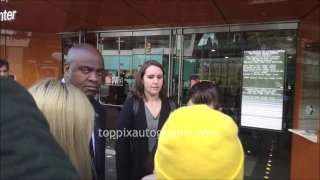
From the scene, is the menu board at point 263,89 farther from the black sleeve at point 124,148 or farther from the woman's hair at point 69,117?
the woman's hair at point 69,117

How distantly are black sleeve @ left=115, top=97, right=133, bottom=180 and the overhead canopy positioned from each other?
7.88ft

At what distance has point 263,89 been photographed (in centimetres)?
463

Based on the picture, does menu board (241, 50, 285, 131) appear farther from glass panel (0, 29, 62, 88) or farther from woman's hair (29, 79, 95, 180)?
glass panel (0, 29, 62, 88)

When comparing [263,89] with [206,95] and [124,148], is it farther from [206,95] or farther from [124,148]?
[124,148]

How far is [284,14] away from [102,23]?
343 centimetres

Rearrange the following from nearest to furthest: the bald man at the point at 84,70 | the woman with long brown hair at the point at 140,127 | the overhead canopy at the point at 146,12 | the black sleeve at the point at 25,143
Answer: the black sleeve at the point at 25,143
the bald man at the point at 84,70
the woman with long brown hair at the point at 140,127
the overhead canopy at the point at 146,12

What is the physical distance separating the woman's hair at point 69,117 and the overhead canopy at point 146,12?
320cm

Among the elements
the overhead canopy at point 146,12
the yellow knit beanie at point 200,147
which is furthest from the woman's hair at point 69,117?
the overhead canopy at point 146,12

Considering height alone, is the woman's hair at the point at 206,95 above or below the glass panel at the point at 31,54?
below

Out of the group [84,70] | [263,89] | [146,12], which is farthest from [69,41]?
[84,70]

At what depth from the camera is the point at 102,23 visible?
543 centimetres

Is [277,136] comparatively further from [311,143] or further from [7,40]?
[7,40]

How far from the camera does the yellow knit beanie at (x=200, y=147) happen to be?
774 mm

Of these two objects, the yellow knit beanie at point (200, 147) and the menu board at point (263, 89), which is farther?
the menu board at point (263, 89)
